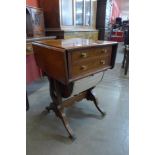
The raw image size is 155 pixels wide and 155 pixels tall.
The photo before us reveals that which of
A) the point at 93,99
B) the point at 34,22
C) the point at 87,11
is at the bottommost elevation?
the point at 93,99

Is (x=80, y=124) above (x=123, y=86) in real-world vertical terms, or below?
below

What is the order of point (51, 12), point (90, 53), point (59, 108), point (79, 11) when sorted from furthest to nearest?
point (79, 11), point (51, 12), point (59, 108), point (90, 53)

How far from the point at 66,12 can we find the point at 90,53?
201 centimetres

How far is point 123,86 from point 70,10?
71.5 inches

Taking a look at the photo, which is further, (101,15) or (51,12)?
(101,15)

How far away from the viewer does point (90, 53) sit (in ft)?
4.43

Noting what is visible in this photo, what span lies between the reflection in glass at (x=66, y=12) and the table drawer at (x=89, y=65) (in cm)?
176

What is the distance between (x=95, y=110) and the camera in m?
2.04

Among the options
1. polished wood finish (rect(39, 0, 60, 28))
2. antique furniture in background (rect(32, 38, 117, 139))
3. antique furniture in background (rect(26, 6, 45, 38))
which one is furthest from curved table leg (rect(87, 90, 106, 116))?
polished wood finish (rect(39, 0, 60, 28))

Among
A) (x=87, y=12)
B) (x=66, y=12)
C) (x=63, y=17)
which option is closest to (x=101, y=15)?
(x=87, y=12)

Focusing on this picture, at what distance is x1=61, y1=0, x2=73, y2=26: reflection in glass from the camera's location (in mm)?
2930

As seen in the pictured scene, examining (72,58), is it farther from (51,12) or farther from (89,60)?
(51,12)
